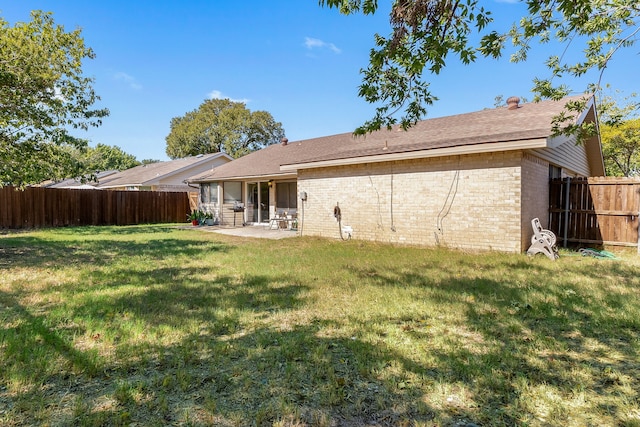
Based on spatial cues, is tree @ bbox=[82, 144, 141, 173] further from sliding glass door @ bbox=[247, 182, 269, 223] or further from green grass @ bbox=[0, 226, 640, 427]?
green grass @ bbox=[0, 226, 640, 427]

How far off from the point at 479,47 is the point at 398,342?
3.77m

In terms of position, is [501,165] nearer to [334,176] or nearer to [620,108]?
[334,176]

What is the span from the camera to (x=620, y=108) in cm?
2178

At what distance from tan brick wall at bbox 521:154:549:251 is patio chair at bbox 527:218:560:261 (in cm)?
22

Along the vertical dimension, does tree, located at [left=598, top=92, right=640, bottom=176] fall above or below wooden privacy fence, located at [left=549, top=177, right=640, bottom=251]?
above

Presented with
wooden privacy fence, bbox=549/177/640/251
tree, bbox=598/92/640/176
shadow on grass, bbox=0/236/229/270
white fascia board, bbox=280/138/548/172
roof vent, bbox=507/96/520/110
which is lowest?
shadow on grass, bbox=0/236/229/270

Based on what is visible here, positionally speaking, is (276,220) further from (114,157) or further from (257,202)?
(114,157)

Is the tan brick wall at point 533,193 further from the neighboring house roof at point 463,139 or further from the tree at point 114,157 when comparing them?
the tree at point 114,157

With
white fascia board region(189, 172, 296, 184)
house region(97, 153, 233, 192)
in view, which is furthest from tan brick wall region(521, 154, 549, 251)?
house region(97, 153, 233, 192)

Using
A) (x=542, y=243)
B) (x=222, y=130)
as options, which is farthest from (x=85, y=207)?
(x=222, y=130)

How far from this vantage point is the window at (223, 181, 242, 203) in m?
17.5

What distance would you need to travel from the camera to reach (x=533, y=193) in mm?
8484

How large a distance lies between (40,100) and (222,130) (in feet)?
104

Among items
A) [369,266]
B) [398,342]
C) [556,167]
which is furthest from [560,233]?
[398,342]
